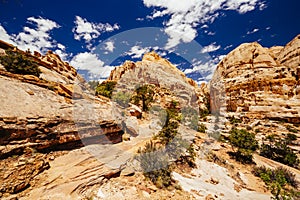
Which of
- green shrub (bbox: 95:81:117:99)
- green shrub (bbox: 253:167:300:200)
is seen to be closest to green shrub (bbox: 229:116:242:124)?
green shrub (bbox: 253:167:300:200)

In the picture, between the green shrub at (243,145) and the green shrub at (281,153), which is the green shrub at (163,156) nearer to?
the green shrub at (243,145)

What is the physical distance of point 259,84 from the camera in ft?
80.4

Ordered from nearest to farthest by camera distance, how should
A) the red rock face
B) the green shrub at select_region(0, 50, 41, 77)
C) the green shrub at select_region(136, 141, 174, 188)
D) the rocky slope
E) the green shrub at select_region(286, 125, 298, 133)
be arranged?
1. the rocky slope
2. the green shrub at select_region(136, 141, 174, 188)
3. the green shrub at select_region(0, 50, 41, 77)
4. the green shrub at select_region(286, 125, 298, 133)
5. the red rock face

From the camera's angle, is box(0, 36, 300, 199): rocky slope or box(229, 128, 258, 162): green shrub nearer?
box(0, 36, 300, 199): rocky slope

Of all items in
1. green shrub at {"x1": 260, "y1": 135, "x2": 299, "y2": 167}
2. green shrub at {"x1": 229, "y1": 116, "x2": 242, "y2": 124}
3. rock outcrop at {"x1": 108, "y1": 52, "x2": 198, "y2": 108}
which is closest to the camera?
green shrub at {"x1": 260, "y1": 135, "x2": 299, "y2": 167}

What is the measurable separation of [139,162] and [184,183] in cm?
240

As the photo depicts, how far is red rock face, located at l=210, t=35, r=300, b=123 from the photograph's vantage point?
21.0 m

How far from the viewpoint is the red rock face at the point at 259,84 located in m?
21.0

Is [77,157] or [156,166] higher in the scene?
[77,157]

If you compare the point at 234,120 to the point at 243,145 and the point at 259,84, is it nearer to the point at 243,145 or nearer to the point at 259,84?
the point at 259,84

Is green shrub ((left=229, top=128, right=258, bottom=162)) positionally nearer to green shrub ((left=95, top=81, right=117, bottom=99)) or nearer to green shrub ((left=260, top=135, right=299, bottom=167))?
green shrub ((left=260, top=135, right=299, bottom=167))

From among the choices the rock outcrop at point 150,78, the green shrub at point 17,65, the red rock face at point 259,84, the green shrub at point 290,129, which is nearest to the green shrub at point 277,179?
the green shrub at point 290,129

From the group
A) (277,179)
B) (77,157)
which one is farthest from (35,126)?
(277,179)

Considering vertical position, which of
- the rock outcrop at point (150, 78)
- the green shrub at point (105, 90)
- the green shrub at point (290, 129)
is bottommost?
the green shrub at point (290, 129)
